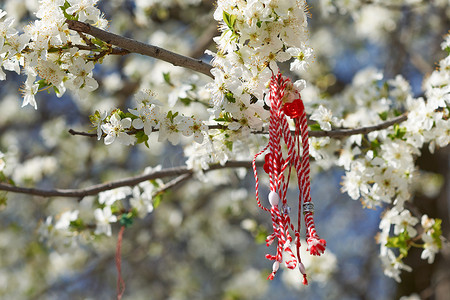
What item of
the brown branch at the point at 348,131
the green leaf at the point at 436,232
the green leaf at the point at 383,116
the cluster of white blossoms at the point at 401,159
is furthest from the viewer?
the green leaf at the point at 383,116

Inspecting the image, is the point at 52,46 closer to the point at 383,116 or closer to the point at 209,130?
the point at 209,130

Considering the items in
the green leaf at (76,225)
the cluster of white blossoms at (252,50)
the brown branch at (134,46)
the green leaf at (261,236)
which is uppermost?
the cluster of white blossoms at (252,50)

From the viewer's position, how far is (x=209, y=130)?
1.53 metres

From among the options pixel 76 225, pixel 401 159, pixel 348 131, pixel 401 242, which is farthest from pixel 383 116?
pixel 76 225

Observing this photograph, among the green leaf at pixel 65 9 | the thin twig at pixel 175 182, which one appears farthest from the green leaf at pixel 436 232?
the green leaf at pixel 65 9

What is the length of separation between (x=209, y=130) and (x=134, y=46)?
364 mm

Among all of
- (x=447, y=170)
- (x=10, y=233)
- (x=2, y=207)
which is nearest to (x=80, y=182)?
(x=10, y=233)

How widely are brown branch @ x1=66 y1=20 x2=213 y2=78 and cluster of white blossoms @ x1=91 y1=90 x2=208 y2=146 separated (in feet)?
0.42

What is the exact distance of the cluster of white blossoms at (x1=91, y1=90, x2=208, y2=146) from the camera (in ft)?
A: 4.39

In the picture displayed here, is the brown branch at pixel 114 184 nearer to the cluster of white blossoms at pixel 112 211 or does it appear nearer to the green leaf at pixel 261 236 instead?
the cluster of white blossoms at pixel 112 211

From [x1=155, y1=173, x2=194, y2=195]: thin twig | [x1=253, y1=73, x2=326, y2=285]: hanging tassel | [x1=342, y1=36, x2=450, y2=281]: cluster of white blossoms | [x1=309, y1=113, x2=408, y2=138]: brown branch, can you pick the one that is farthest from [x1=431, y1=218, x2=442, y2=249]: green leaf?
[x1=155, y1=173, x2=194, y2=195]: thin twig

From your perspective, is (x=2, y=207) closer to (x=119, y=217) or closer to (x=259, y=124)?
(x=119, y=217)

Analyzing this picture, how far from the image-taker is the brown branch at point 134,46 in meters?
1.28

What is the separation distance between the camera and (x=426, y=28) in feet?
15.1
